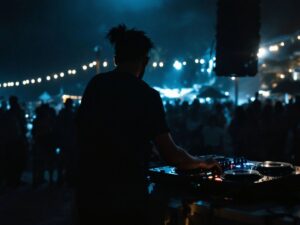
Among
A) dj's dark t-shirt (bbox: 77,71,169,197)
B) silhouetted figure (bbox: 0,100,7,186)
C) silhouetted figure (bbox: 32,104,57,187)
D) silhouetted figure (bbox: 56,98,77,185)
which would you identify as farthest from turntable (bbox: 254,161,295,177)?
silhouetted figure (bbox: 0,100,7,186)

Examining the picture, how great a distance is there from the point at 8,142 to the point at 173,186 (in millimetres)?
6762

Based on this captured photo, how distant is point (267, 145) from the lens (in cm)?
998

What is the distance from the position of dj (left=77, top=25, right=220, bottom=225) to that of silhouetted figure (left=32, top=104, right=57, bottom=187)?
704 centimetres

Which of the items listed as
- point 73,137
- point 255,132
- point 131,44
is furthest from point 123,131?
point 255,132

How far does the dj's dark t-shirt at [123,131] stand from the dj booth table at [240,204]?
0.55 m

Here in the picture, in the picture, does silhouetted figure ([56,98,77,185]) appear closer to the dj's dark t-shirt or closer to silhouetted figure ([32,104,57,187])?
silhouetted figure ([32,104,57,187])

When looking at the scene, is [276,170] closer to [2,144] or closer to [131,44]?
[131,44]

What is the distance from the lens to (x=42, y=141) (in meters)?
9.20

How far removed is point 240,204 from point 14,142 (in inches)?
291

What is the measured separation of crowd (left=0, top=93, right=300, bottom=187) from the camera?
29.6 ft

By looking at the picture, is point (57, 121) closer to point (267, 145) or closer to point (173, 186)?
point (267, 145)

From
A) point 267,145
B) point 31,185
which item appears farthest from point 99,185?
point 267,145

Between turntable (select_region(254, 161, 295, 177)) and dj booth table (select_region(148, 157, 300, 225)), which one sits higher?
turntable (select_region(254, 161, 295, 177))

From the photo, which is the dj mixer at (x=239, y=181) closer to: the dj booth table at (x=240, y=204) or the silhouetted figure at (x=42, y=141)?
the dj booth table at (x=240, y=204)
